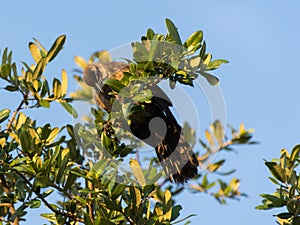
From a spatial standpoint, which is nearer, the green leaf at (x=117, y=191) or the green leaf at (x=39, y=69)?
the green leaf at (x=117, y=191)

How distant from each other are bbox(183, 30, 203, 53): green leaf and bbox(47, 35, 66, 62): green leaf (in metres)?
0.84

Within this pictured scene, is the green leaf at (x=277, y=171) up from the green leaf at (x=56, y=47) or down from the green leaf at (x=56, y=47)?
down

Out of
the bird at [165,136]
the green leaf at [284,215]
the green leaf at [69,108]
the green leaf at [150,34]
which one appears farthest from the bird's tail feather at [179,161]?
the green leaf at [150,34]

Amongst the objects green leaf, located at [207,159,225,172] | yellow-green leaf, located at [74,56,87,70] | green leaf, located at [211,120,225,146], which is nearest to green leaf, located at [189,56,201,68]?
green leaf, located at [211,120,225,146]

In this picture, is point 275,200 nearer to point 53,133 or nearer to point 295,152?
point 295,152

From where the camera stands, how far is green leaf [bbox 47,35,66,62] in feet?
11.3

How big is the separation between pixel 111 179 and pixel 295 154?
0.96 metres

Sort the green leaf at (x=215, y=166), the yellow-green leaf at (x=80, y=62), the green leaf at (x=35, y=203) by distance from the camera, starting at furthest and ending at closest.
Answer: the yellow-green leaf at (x=80, y=62) < the green leaf at (x=215, y=166) < the green leaf at (x=35, y=203)

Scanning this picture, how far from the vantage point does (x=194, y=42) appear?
9.51 feet

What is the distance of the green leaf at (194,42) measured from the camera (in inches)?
113

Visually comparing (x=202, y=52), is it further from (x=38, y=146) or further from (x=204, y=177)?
(x=204, y=177)

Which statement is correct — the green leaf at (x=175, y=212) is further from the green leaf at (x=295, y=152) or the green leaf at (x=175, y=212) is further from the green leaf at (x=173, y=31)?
the green leaf at (x=173, y=31)

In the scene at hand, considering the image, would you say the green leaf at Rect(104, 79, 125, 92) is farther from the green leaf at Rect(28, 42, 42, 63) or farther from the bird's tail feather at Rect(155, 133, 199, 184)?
the bird's tail feather at Rect(155, 133, 199, 184)

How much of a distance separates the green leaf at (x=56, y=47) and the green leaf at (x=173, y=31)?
0.79m
